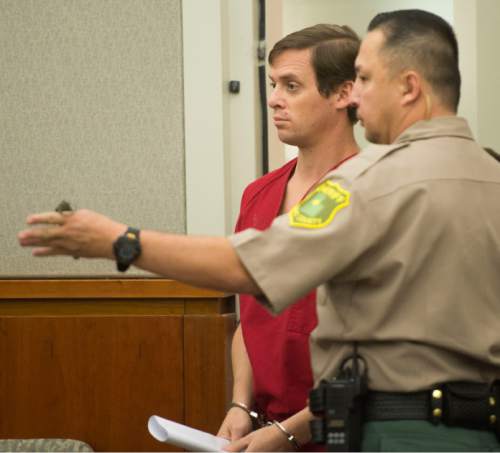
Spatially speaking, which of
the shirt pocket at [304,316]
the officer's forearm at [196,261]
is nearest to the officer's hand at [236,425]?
the shirt pocket at [304,316]

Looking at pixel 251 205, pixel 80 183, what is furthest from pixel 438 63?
pixel 80 183

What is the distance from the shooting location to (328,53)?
2.11 m

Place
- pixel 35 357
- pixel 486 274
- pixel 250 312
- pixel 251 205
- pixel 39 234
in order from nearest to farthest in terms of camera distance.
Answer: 1. pixel 39 234
2. pixel 486 274
3. pixel 250 312
4. pixel 251 205
5. pixel 35 357

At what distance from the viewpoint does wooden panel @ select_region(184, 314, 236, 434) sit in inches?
105

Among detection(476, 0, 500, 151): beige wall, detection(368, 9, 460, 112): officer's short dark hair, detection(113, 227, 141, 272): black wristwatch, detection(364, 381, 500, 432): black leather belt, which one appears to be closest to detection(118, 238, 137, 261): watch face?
detection(113, 227, 141, 272): black wristwatch

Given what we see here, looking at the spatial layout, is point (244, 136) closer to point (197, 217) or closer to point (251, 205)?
point (197, 217)

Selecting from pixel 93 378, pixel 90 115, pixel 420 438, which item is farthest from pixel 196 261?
pixel 90 115

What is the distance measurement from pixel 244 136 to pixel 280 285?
5.06 ft

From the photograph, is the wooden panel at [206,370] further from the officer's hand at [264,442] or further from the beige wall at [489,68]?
the beige wall at [489,68]

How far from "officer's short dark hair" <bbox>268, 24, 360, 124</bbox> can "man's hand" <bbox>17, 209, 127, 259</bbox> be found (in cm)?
87

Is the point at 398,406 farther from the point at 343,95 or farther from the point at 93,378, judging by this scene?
the point at 93,378

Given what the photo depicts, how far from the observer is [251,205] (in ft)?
7.27

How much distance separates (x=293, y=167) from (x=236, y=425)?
2.10 feet

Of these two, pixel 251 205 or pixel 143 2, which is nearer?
pixel 251 205
